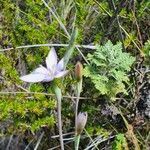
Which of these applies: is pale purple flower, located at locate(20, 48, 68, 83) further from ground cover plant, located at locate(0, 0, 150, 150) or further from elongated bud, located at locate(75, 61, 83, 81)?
ground cover plant, located at locate(0, 0, 150, 150)

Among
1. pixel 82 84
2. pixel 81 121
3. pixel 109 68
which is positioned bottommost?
pixel 82 84

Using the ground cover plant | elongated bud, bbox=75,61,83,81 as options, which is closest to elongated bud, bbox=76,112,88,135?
elongated bud, bbox=75,61,83,81

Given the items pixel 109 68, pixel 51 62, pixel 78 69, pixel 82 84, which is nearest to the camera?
pixel 78 69

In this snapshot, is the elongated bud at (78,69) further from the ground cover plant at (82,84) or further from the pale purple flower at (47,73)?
the ground cover plant at (82,84)

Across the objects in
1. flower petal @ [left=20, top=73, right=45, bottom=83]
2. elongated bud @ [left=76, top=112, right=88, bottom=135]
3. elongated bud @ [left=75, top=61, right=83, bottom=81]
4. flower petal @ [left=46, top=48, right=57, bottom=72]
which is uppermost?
elongated bud @ [left=75, top=61, right=83, bottom=81]

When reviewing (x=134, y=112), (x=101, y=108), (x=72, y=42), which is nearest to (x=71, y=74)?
(x=101, y=108)

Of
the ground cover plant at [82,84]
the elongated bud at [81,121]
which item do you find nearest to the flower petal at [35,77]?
the elongated bud at [81,121]

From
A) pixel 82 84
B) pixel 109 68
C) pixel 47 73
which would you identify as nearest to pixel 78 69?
pixel 47 73

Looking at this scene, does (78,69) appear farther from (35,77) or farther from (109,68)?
(109,68)
